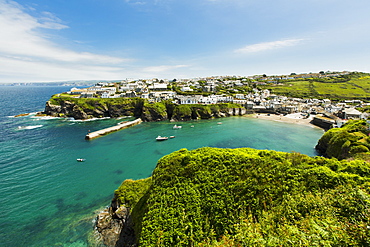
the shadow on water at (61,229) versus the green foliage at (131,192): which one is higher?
the green foliage at (131,192)

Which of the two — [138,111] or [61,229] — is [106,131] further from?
[61,229]

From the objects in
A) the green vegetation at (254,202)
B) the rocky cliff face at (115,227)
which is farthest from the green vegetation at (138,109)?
the green vegetation at (254,202)

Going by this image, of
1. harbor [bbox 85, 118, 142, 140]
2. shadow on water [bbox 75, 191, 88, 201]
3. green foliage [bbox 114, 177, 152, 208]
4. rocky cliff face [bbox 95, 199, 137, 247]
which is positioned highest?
green foliage [bbox 114, 177, 152, 208]

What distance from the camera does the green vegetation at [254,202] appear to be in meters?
8.42

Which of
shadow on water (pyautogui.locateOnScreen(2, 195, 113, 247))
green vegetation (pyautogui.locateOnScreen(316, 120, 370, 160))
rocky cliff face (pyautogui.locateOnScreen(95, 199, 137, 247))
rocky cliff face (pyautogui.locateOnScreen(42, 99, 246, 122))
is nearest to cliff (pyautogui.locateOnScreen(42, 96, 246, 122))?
rocky cliff face (pyautogui.locateOnScreen(42, 99, 246, 122))

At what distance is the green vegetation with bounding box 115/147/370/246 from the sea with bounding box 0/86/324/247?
36.4 feet

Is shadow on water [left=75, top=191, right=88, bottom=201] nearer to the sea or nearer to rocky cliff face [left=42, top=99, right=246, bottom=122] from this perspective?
the sea

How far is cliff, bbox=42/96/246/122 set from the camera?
76438 mm

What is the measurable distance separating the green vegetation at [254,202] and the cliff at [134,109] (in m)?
61.5

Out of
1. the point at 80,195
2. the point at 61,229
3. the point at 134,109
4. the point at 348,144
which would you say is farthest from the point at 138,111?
the point at 348,144

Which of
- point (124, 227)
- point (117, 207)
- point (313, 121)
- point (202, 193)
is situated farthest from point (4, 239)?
point (313, 121)

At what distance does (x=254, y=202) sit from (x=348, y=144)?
29.4 m

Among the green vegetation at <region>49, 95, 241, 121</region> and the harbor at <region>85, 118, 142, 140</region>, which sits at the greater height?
the green vegetation at <region>49, 95, 241, 121</region>

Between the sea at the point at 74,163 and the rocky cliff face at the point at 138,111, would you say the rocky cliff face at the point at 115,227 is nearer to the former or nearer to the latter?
the sea at the point at 74,163
